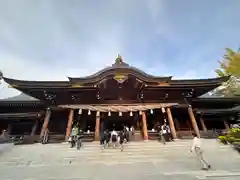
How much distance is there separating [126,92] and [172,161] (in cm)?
851

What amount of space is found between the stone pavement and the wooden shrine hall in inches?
156

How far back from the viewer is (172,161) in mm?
8234

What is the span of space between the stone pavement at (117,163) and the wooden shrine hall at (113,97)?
13.0 ft

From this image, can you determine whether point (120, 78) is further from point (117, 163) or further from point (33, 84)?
point (117, 163)

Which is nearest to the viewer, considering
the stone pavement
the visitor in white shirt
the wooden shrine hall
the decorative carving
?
the stone pavement

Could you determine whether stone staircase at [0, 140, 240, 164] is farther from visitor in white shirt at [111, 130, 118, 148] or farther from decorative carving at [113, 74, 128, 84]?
decorative carving at [113, 74, 128, 84]

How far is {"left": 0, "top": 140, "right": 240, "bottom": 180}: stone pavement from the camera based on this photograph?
6.40 meters

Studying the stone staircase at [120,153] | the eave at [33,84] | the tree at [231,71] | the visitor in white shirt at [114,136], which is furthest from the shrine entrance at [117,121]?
the tree at [231,71]

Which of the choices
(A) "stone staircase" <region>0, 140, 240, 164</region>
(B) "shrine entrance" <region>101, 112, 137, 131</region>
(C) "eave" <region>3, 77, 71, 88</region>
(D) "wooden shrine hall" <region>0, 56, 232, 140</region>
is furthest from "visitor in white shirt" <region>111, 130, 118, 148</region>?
(C) "eave" <region>3, 77, 71, 88</region>

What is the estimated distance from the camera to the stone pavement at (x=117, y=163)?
21.0 feet

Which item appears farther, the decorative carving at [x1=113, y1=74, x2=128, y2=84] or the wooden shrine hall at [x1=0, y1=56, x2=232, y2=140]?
the decorative carving at [x1=113, y1=74, x2=128, y2=84]

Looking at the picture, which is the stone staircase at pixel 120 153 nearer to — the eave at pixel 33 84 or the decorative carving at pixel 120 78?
the eave at pixel 33 84

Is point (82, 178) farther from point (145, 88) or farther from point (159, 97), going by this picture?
point (159, 97)

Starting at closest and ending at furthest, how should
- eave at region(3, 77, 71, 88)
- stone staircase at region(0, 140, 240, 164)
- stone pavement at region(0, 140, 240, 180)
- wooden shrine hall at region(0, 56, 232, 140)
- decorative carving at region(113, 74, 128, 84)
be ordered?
stone pavement at region(0, 140, 240, 180) < stone staircase at region(0, 140, 240, 164) < eave at region(3, 77, 71, 88) < wooden shrine hall at region(0, 56, 232, 140) < decorative carving at region(113, 74, 128, 84)
